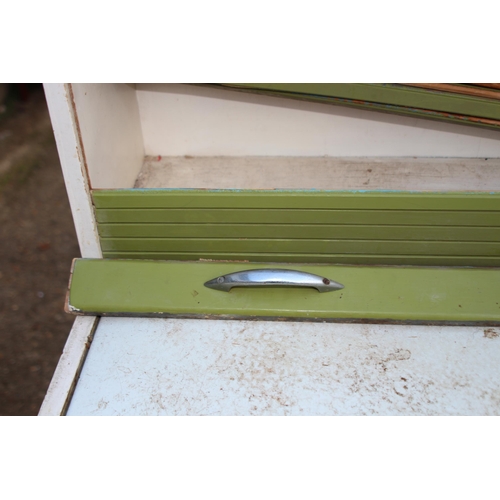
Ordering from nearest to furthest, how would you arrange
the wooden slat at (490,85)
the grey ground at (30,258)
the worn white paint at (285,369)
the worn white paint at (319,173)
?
the worn white paint at (285,369)
the wooden slat at (490,85)
the worn white paint at (319,173)
the grey ground at (30,258)

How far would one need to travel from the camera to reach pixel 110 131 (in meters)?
1.38

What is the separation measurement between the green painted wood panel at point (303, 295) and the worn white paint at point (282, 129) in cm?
62

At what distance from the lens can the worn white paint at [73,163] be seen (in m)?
1.09

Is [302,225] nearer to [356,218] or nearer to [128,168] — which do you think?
[356,218]

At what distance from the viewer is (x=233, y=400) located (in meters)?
1.01

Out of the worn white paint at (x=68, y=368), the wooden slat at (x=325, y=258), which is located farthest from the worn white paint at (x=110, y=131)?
the worn white paint at (x=68, y=368)

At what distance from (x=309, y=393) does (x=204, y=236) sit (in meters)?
0.49

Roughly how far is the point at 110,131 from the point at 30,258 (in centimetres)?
180

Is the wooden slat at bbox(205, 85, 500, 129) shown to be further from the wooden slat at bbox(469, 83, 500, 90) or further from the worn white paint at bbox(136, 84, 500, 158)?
the worn white paint at bbox(136, 84, 500, 158)

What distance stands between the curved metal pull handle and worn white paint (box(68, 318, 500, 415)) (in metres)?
0.11

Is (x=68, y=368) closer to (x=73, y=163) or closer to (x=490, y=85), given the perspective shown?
(x=73, y=163)

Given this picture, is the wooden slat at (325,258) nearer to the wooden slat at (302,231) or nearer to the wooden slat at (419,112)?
the wooden slat at (302,231)

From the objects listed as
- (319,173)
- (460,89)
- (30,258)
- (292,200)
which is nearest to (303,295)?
(292,200)

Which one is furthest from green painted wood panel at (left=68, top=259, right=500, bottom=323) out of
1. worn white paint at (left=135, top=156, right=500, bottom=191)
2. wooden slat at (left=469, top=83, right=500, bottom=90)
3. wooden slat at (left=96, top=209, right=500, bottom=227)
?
wooden slat at (left=469, top=83, right=500, bottom=90)
